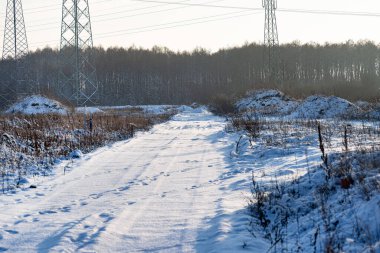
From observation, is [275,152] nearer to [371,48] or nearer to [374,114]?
[374,114]

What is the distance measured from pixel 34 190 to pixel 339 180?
5484 mm

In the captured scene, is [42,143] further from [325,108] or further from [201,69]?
[201,69]

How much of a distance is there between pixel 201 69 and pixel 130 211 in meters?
83.4

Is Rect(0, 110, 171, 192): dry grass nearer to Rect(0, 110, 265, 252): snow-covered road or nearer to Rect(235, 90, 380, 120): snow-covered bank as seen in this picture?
Rect(0, 110, 265, 252): snow-covered road

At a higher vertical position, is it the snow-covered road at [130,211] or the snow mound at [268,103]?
the snow mound at [268,103]

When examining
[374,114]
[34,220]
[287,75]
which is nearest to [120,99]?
[287,75]

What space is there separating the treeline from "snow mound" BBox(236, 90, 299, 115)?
41808 mm

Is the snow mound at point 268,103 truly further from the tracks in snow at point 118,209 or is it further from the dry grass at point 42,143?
the tracks in snow at point 118,209

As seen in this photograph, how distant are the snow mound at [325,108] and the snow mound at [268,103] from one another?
7.81 ft

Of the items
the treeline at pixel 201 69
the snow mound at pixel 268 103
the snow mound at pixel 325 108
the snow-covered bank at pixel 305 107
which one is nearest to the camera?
the snow-covered bank at pixel 305 107

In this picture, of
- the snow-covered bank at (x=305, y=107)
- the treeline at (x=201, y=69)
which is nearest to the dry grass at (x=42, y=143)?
the snow-covered bank at (x=305, y=107)

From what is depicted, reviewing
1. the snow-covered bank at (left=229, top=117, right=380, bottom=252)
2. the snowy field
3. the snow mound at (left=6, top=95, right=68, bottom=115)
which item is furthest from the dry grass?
the snow mound at (left=6, top=95, right=68, bottom=115)

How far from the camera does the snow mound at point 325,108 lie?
2388 cm

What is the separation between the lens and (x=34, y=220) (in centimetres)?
496
